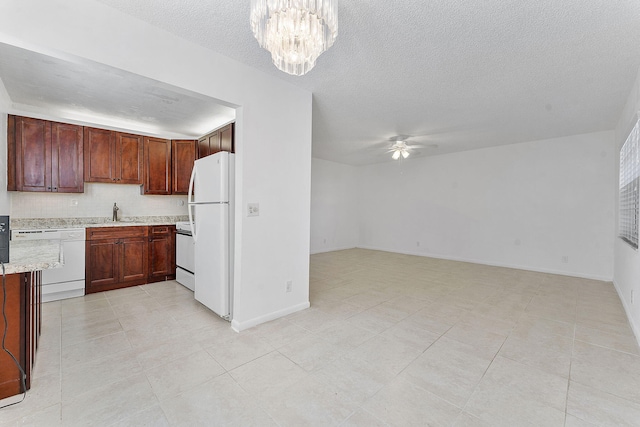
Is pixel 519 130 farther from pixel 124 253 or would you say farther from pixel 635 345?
pixel 124 253

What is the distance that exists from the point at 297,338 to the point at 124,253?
286 cm

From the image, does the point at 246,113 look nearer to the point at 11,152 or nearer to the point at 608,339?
the point at 11,152

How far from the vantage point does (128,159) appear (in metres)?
4.07

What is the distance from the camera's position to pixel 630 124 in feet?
9.70

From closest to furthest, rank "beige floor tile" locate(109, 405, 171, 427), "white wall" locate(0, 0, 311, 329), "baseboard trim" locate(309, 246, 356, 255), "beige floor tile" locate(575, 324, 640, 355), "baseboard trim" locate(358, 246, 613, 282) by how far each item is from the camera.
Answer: "beige floor tile" locate(109, 405, 171, 427) < "white wall" locate(0, 0, 311, 329) < "beige floor tile" locate(575, 324, 640, 355) < "baseboard trim" locate(358, 246, 613, 282) < "baseboard trim" locate(309, 246, 356, 255)

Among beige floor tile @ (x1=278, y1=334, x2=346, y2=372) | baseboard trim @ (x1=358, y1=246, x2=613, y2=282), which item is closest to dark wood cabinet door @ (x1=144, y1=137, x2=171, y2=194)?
beige floor tile @ (x1=278, y1=334, x2=346, y2=372)

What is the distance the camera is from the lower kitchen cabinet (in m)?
3.55

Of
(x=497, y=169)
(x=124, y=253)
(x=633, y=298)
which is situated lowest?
(x=633, y=298)

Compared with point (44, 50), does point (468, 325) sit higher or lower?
lower

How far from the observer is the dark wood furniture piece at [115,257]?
11.6 feet

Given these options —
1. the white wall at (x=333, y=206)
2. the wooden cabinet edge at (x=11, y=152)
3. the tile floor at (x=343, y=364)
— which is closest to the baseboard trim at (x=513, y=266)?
the white wall at (x=333, y=206)

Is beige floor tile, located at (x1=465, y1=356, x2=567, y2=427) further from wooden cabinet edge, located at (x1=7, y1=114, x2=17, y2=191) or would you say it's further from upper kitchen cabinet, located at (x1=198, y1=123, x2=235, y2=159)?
wooden cabinet edge, located at (x1=7, y1=114, x2=17, y2=191)

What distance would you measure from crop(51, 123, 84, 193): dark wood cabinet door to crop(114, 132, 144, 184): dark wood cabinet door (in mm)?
401

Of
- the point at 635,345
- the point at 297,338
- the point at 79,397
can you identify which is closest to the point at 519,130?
the point at 635,345
